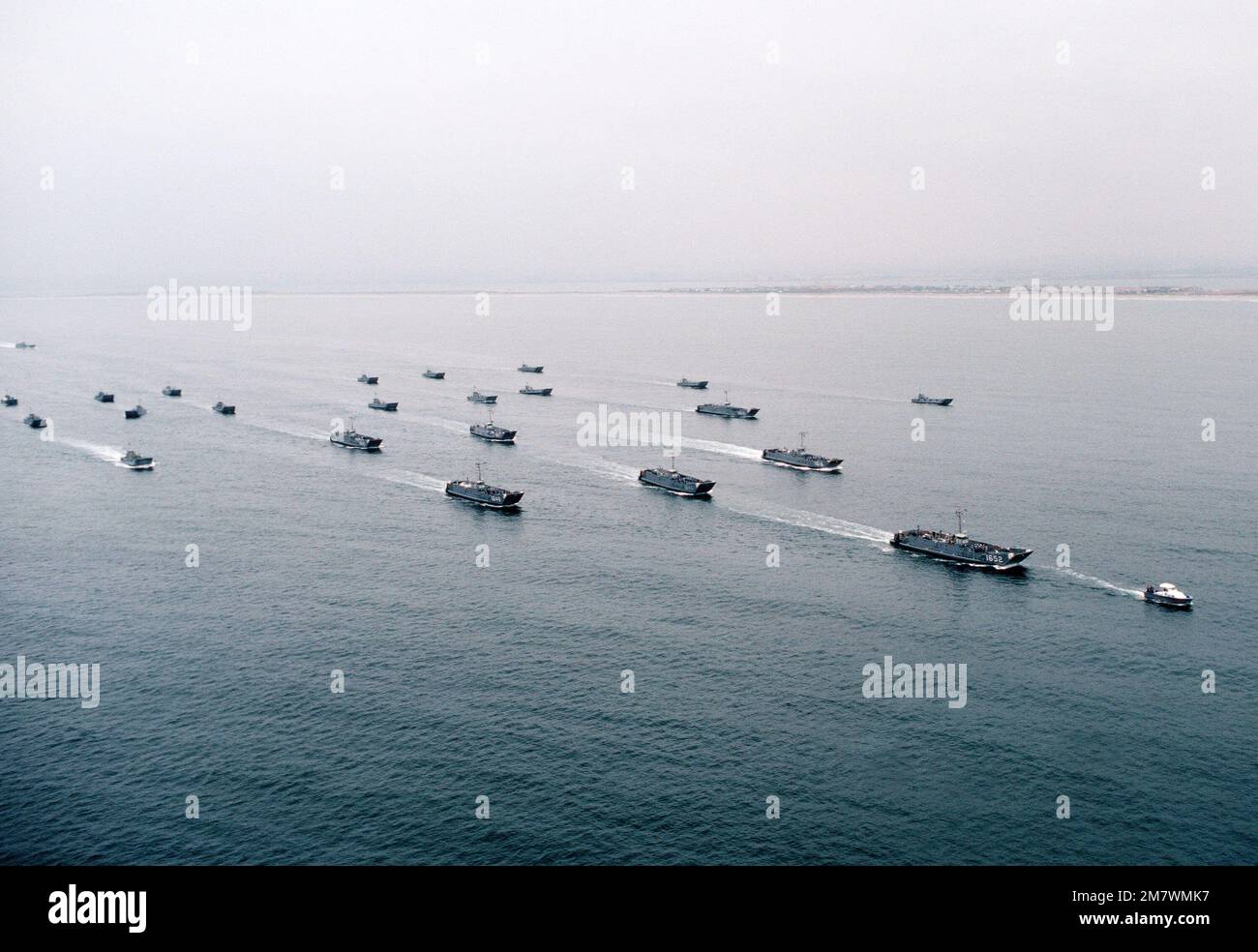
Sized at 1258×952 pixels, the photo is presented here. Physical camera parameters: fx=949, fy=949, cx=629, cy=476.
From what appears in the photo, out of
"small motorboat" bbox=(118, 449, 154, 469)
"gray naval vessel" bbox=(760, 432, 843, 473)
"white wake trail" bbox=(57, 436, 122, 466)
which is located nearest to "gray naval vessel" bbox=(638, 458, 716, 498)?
"gray naval vessel" bbox=(760, 432, 843, 473)

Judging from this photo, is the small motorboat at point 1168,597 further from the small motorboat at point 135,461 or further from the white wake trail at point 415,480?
the small motorboat at point 135,461

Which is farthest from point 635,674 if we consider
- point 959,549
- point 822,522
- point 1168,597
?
point 1168,597

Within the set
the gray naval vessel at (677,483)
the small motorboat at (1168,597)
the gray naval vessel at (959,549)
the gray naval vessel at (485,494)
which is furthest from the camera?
the gray naval vessel at (677,483)

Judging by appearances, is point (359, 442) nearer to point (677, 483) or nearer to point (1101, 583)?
point (677, 483)

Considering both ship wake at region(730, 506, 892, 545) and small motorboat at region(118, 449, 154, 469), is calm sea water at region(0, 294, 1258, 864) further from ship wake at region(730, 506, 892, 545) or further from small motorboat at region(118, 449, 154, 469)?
small motorboat at region(118, 449, 154, 469)

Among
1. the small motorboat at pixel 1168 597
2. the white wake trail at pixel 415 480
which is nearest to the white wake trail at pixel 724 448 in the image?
the white wake trail at pixel 415 480

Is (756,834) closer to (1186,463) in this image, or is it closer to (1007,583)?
(1007,583)
